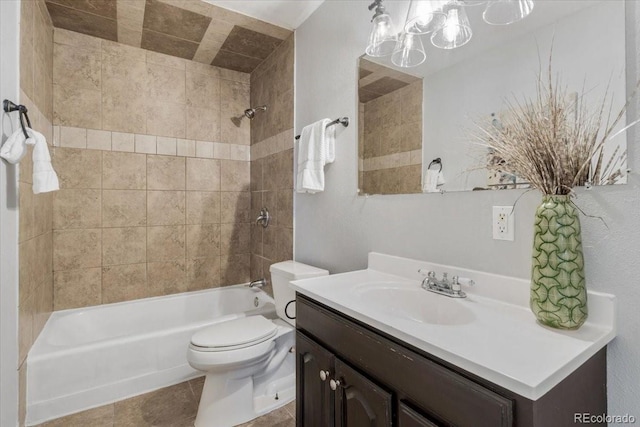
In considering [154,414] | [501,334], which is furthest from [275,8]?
[154,414]

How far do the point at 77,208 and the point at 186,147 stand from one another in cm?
93

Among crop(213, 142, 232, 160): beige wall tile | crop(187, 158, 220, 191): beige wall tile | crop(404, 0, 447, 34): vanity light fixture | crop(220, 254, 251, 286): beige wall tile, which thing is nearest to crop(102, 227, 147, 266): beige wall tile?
crop(187, 158, 220, 191): beige wall tile

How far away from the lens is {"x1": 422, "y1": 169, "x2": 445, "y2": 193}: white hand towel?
4.08 feet

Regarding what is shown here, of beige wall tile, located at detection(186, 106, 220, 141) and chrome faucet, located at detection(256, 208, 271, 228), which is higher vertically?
beige wall tile, located at detection(186, 106, 220, 141)

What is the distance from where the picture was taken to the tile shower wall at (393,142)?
4.42 feet

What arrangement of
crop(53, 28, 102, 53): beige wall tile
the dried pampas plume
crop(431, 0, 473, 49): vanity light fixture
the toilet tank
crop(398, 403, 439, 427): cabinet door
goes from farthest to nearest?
crop(53, 28, 102, 53): beige wall tile → the toilet tank → crop(431, 0, 473, 49): vanity light fixture → the dried pampas plume → crop(398, 403, 439, 427): cabinet door

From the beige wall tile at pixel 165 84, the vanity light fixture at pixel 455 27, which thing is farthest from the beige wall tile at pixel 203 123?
the vanity light fixture at pixel 455 27

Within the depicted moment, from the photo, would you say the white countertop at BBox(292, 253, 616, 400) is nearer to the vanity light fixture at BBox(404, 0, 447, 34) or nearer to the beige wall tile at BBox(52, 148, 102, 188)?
the vanity light fixture at BBox(404, 0, 447, 34)

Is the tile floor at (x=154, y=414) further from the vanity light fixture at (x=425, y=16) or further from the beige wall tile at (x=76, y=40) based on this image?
the beige wall tile at (x=76, y=40)

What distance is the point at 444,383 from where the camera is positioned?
673 mm

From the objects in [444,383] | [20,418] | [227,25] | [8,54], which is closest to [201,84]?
[227,25]

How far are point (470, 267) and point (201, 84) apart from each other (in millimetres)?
2634

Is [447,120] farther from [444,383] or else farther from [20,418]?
[20,418]

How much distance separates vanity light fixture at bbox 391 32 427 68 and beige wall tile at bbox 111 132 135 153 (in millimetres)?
2130
